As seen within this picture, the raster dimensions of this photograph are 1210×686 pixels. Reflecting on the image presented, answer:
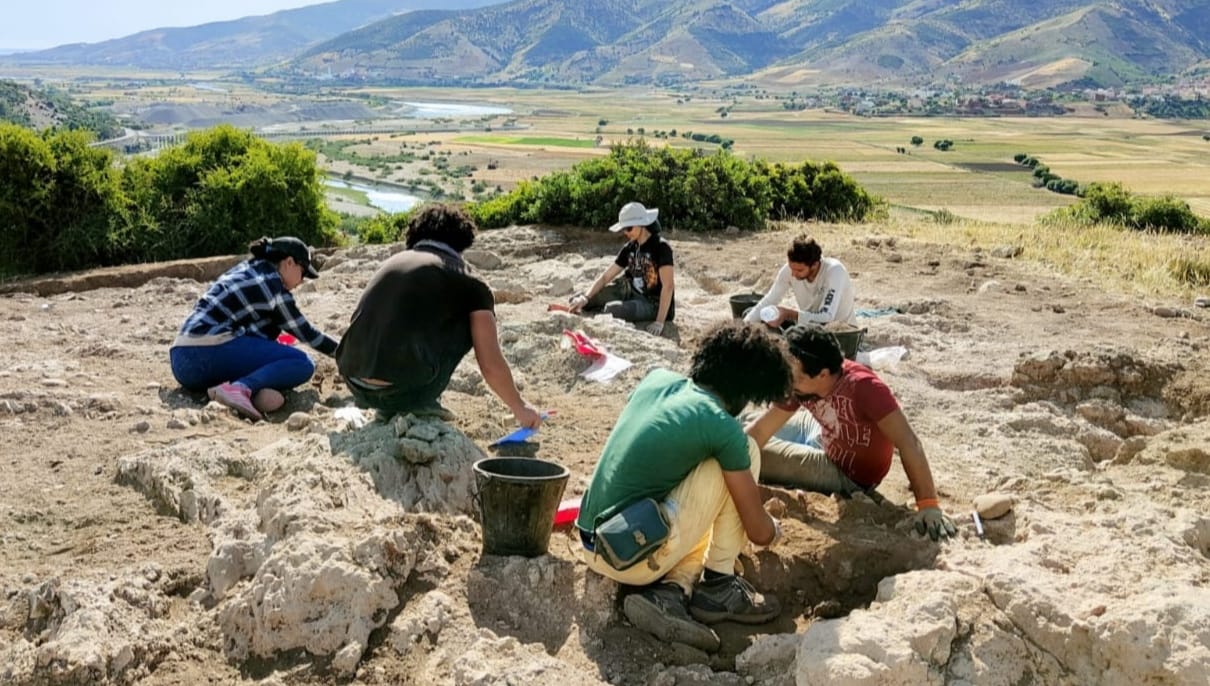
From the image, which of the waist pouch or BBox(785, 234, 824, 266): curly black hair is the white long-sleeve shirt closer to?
BBox(785, 234, 824, 266): curly black hair

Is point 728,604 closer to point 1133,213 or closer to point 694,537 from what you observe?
point 694,537

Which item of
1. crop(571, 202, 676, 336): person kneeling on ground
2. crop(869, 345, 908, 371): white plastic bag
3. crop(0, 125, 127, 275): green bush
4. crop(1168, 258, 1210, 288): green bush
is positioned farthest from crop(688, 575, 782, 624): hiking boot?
crop(0, 125, 127, 275): green bush

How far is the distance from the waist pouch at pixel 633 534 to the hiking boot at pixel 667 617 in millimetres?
181

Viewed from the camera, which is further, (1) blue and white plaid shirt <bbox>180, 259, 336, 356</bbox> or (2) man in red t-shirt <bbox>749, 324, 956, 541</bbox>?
(1) blue and white plaid shirt <bbox>180, 259, 336, 356</bbox>

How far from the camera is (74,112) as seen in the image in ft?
250

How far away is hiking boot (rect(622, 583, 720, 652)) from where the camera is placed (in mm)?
3672

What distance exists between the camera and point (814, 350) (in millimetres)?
4383

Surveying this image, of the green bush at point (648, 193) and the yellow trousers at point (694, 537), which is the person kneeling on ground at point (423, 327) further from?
the green bush at point (648, 193)

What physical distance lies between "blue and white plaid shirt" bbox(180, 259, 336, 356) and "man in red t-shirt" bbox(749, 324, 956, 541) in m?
3.04

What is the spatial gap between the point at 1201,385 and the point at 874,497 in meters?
3.41

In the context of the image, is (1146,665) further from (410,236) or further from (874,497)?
(410,236)

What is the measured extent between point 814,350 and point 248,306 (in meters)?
3.72

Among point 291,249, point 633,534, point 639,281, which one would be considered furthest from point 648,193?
point 633,534

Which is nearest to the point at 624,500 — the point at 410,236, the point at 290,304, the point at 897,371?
the point at 410,236
